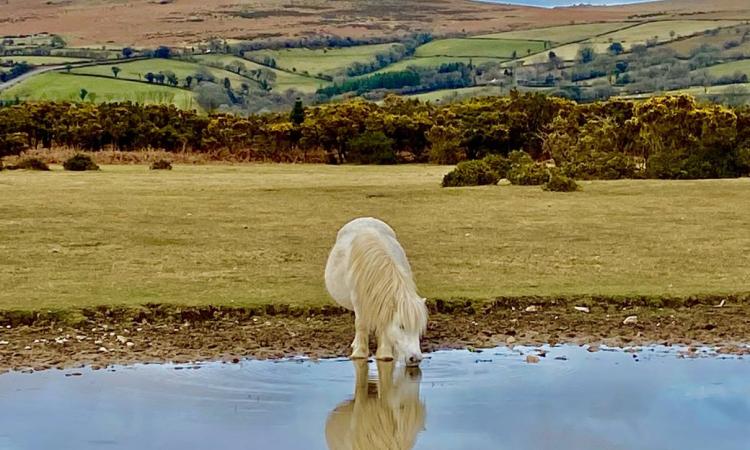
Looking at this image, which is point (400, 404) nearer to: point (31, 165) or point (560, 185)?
point (560, 185)

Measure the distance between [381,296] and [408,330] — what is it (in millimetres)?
422

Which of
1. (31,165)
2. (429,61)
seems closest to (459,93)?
(429,61)

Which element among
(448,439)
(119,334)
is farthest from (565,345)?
(119,334)

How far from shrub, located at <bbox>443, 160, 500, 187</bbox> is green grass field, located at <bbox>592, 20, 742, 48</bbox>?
86.4 m

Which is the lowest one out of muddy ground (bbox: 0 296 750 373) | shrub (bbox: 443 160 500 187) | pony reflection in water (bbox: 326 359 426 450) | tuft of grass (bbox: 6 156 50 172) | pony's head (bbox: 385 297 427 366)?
tuft of grass (bbox: 6 156 50 172)

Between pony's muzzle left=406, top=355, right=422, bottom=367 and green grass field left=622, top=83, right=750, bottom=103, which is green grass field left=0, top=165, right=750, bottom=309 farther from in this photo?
green grass field left=622, top=83, right=750, bottom=103

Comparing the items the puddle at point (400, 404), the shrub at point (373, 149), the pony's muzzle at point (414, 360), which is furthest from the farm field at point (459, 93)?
the pony's muzzle at point (414, 360)

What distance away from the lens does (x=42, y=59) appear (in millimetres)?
87062

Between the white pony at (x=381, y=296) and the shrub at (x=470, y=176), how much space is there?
16.0m

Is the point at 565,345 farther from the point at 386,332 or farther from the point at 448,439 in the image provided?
the point at 448,439

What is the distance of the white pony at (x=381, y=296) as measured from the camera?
9.17 metres

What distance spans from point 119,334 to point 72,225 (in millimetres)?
7825

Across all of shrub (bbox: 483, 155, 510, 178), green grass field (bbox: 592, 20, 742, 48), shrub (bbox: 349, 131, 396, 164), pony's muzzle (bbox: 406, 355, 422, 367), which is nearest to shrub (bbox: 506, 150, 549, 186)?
shrub (bbox: 483, 155, 510, 178)

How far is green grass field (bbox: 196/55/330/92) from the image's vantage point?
8762 centimetres
